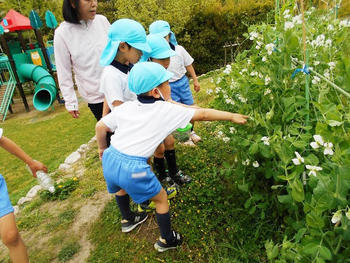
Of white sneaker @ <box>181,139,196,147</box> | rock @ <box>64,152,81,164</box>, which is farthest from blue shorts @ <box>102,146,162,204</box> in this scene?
rock @ <box>64,152,81,164</box>

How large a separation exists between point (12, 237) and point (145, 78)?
1.40 metres

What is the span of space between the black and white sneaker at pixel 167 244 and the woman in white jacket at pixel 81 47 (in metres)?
1.41

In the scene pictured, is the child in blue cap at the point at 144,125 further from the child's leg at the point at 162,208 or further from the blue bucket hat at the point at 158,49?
the blue bucket hat at the point at 158,49

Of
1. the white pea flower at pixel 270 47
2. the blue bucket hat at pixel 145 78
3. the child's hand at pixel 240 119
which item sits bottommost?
the child's hand at pixel 240 119

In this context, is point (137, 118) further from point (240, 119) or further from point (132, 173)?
point (240, 119)

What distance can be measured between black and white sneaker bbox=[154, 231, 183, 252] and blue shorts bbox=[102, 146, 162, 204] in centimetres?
49

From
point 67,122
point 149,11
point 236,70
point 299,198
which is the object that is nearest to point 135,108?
point 236,70

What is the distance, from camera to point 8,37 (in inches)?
587

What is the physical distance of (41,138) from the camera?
689cm

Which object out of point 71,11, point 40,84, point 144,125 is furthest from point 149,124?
point 40,84

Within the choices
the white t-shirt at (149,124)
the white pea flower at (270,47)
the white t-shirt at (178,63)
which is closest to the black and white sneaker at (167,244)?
the white t-shirt at (149,124)

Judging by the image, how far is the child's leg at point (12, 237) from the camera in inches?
70.4

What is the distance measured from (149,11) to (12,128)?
6458 mm

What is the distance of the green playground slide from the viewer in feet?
29.9
